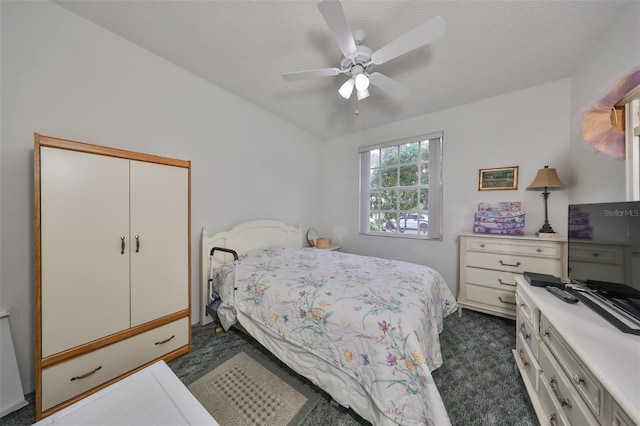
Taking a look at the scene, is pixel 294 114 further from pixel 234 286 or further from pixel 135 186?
pixel 234 286

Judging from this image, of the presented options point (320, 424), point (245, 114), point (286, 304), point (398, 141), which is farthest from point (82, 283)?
point (398, 141)

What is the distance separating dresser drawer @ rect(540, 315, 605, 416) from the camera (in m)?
0.74

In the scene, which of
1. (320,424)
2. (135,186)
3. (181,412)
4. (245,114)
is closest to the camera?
(181,412)

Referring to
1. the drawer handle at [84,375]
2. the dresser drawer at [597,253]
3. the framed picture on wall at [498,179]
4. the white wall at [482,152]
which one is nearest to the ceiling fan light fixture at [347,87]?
the white wall at [482,152]

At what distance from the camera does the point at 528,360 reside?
1378 millimetres

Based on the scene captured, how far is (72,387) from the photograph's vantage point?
1322mm

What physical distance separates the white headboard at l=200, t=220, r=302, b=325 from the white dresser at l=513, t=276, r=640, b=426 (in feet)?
8.51

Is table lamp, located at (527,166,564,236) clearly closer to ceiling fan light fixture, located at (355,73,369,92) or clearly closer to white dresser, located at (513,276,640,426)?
white dresser, located at (513,276,640,426)

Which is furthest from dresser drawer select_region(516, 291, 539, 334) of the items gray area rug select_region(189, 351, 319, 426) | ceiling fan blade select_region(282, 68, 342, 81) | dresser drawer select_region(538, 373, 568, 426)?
ceiling fan blade select_region(282, 68, 342, 81)

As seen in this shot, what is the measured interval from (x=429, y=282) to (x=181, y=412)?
1751 mm

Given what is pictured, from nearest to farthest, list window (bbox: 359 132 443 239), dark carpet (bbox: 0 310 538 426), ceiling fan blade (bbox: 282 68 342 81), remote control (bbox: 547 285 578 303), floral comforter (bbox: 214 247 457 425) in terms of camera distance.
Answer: floral comforter (bbox: 214 247 457 425) → remote control (bbox: 547 285 578 303) → dark carpet (bbox: 0 310 538 426) → ceiling fan blade (bbox: 282 68 342 81) → window (bbox: 359 132 443 239)

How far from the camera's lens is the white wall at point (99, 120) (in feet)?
4.58

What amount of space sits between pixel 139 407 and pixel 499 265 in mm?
3025

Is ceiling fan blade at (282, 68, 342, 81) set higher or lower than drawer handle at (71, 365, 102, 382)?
higher
